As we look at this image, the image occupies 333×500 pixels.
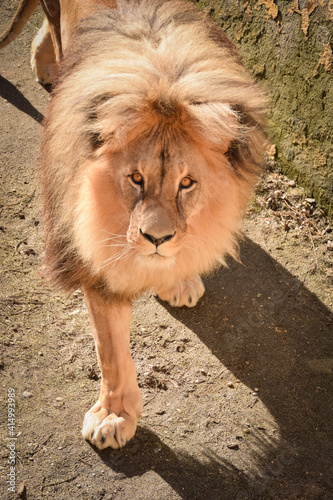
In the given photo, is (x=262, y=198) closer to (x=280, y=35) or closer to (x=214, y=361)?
(x=280, y=35)

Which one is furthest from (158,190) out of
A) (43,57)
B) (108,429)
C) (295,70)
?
(43,57)

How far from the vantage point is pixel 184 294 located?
128 inches

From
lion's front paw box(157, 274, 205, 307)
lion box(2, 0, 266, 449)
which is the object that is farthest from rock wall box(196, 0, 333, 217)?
lion's front paw box(157, 274, 205, 307)

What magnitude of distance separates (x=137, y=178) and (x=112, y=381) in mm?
1084

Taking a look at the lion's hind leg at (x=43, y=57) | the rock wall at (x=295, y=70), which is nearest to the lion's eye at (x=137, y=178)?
the rock wall at (x=295, y=70)

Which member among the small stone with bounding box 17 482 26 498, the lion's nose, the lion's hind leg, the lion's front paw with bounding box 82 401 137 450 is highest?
the lion's nose

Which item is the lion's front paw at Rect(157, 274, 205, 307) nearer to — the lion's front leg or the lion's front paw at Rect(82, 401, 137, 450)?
the lion's front leg

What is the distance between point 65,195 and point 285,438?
1619 mm

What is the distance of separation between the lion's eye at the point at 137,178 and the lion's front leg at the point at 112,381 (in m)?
0.69

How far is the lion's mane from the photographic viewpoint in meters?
1.92

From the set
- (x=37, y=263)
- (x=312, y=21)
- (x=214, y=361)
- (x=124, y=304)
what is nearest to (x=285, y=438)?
(x=214, y=361)

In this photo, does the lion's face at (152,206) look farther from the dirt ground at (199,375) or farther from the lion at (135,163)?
the dirt ground at (199,375)

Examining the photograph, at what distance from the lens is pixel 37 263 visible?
11.6ft

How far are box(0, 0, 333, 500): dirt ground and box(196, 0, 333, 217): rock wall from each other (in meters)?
0.26
